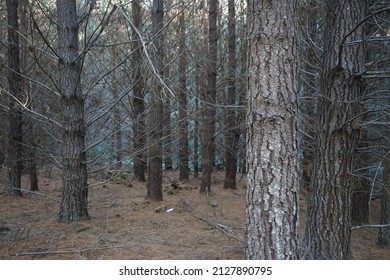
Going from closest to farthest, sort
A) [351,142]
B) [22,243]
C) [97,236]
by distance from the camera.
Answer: [351,142]
[22,243]
[97,236]

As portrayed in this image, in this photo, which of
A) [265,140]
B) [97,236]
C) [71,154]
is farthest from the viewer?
[71,154]

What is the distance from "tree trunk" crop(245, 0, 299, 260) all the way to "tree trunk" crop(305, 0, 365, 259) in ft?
5.20

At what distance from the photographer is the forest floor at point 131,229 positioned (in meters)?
4.33

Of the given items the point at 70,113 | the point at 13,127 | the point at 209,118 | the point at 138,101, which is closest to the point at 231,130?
the point at 209,118

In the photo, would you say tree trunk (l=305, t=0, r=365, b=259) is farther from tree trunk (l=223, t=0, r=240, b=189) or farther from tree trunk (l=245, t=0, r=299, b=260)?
tree trunk (l=223, t=0, r=240, b=189)

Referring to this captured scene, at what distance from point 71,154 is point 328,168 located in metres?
3.60

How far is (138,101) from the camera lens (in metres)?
9.23

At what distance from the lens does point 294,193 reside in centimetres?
235

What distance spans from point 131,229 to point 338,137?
351 centimetres

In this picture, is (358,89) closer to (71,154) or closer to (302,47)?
(302,47)

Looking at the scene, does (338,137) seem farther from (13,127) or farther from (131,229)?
(13,127)

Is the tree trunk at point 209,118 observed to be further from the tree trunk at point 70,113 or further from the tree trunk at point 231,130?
the tree trunk at point 70,113

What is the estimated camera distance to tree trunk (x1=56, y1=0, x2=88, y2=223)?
16.8 feet

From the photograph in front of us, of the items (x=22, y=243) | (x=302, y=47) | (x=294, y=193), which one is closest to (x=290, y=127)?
(x=294, y=193)
